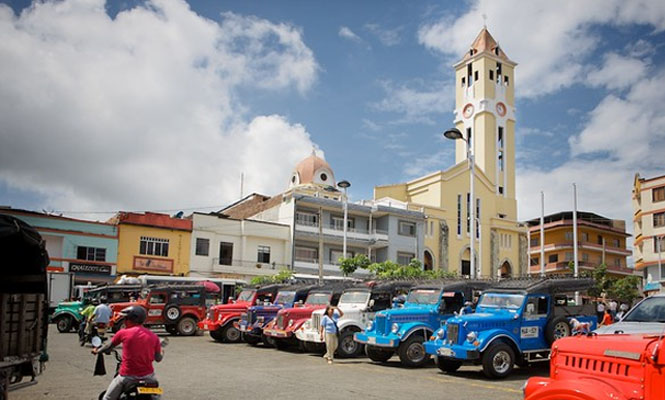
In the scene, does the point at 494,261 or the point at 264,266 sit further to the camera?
the point at 494,261

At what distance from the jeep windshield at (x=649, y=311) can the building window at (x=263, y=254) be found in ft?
127

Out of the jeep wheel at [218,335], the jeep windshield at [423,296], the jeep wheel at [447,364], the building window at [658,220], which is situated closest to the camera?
the jeep wheel at [447,364]

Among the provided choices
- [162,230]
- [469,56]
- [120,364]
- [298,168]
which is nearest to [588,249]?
[469,56]

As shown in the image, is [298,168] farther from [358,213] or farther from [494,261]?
[494,261]

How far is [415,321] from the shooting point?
15297 mm

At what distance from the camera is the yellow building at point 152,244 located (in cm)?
A: 4050

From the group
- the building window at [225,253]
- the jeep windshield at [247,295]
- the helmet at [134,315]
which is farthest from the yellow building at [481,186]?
the helmet at [134,315]

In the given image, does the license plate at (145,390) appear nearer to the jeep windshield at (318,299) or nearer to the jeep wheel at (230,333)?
the jeep windshield at (318,299)

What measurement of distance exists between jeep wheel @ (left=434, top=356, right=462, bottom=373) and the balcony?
109ft

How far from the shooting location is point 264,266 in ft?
149

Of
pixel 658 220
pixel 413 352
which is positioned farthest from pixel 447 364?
pixel 658 220

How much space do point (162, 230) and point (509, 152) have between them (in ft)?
123

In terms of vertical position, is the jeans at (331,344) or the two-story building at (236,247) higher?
the two-story building at (236,247)

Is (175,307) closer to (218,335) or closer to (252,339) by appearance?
(218,335)
